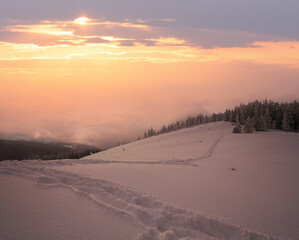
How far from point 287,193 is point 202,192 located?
4273 mm

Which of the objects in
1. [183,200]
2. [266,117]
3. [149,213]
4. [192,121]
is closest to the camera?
[149,213]

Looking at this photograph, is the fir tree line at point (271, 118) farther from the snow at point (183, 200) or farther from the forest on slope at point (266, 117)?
the snow at point (183, 200)

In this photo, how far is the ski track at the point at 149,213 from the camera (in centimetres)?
850

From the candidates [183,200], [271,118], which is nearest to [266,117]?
[271,118]

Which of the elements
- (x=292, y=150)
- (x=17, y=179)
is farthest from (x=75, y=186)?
(x=292, y=150)

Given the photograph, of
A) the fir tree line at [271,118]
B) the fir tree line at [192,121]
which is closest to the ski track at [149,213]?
the fir tree line at [271,118]

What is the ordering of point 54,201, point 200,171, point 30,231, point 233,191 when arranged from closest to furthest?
point 30,231
point 54,201
point 233,191
point 200,171

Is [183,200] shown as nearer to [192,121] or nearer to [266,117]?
[266,117]

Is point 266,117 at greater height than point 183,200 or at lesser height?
greater

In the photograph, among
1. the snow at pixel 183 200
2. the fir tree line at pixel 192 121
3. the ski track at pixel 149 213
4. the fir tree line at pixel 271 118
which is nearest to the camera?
the ski track at pixel 149 213

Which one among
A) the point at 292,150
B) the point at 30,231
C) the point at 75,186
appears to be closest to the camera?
the point at 30,231

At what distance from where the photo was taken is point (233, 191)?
13328mm

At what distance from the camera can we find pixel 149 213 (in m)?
9.54

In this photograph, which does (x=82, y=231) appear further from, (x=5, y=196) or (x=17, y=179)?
(x=17, y=179)
